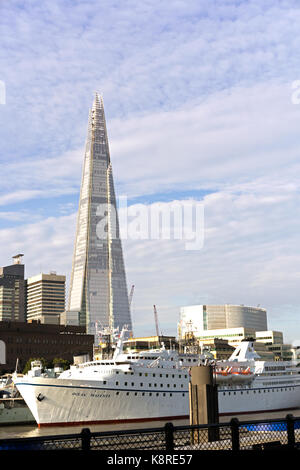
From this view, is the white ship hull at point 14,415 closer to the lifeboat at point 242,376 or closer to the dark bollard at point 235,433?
the lifeboat at point 242,376

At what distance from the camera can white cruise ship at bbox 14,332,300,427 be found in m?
69.3

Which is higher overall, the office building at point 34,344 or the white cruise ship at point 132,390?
the office building at point 34,344

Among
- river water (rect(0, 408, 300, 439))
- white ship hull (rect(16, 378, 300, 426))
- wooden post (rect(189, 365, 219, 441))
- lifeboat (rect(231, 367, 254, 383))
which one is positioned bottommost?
river water (rect(0, 408, 300, 439))

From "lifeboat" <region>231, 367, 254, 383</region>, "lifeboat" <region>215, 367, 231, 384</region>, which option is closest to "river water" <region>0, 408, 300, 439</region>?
"lifeboat" <region>215, 367, 231, 384</region>

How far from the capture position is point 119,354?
78.4 meters

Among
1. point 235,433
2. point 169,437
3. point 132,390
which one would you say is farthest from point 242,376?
point 169,437

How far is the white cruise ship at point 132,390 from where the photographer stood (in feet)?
227

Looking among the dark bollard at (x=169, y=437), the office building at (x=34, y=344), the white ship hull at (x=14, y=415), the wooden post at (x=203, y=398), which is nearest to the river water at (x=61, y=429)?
the white ship hull at (x=14, y=415)

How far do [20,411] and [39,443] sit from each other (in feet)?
238

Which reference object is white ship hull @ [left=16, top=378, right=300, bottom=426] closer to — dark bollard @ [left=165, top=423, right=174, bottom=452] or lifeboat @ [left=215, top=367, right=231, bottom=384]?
lifeboat @ [left=215, top=367, right=231, bottom=384]
